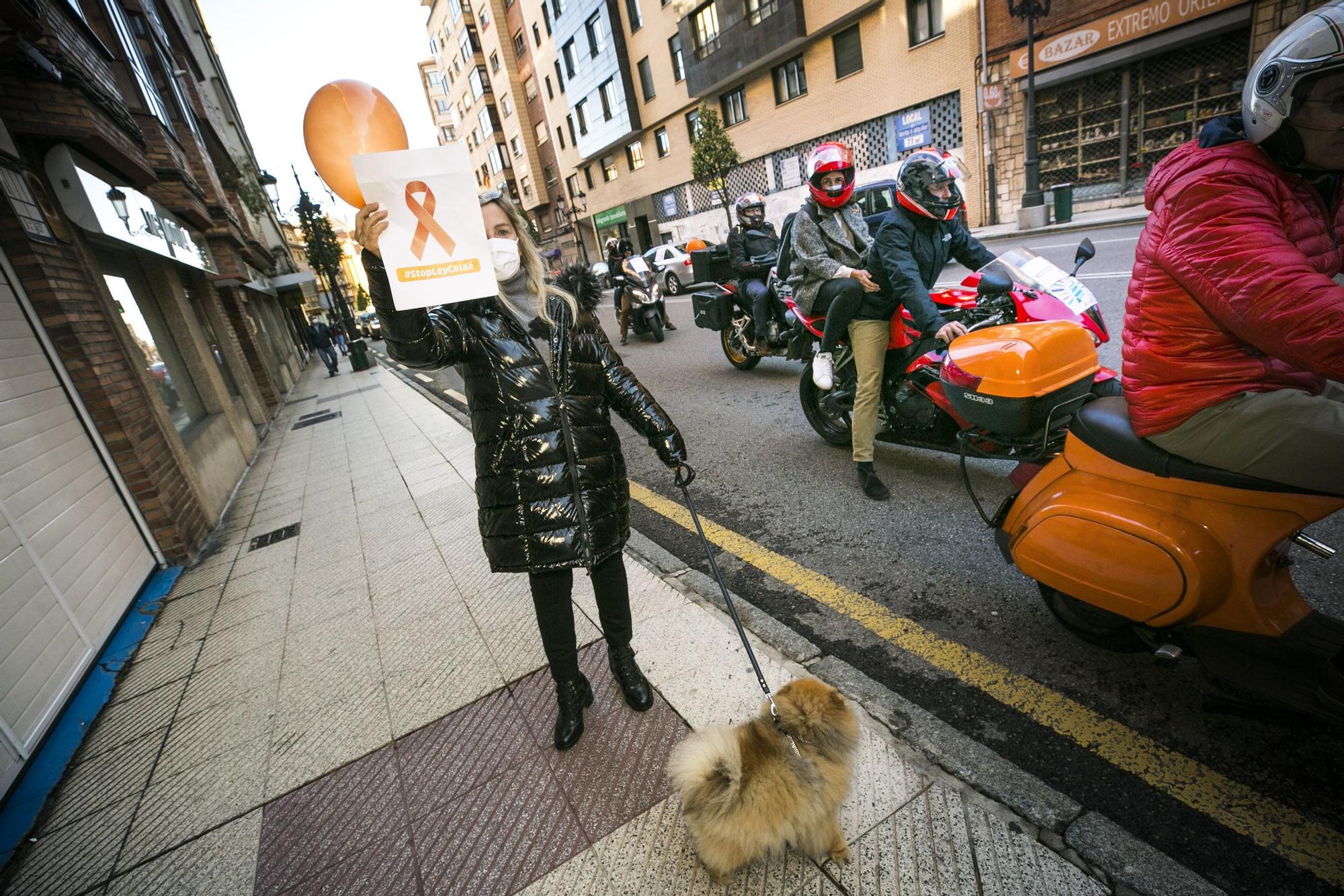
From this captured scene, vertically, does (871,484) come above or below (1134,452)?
below

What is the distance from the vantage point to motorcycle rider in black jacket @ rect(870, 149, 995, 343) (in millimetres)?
3400

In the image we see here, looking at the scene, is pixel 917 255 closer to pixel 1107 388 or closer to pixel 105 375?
pixel 1107 388

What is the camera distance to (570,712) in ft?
7.50

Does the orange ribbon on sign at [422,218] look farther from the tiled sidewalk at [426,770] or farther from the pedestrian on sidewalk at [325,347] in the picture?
the pedestrian on sidewalk at [325,347]

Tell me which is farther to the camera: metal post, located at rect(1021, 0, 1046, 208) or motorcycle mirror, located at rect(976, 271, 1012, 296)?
metal post, located at rect(1021, 0, 1046, 208)

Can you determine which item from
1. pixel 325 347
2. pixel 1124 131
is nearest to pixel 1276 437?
pixel 1124 131

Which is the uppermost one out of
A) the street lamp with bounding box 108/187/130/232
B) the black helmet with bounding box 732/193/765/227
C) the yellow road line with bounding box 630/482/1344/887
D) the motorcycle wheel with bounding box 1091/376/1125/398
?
the street lamp with bounding box 108/187/130/232

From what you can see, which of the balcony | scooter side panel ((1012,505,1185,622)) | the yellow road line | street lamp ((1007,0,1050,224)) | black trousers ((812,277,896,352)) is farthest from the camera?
the balcony

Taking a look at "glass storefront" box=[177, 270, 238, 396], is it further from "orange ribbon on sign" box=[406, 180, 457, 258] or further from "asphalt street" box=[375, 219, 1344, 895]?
"orange ribbon on sign" box=[406, 180, 457, 258]

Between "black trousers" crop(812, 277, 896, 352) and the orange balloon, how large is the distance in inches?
109

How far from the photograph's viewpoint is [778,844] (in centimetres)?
156

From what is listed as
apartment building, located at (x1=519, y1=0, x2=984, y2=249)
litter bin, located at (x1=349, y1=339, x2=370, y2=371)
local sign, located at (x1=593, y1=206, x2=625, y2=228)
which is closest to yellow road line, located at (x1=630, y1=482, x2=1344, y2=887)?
litter bin, located at (x1=349, y1=339, x2=370, y2=371)

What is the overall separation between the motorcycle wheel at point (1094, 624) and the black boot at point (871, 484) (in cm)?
141

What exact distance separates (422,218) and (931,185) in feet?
9.52
